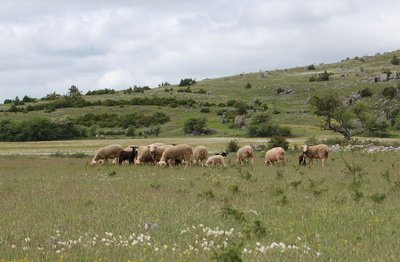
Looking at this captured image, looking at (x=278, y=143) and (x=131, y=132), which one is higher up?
(x=278, y=143)

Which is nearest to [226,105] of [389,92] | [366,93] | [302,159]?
[366,93]

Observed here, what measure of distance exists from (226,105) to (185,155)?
64164mm

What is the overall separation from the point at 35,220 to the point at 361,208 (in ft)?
23.4

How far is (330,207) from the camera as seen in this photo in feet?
42.5

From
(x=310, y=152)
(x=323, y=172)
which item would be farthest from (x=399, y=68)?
(x=323, y=172)

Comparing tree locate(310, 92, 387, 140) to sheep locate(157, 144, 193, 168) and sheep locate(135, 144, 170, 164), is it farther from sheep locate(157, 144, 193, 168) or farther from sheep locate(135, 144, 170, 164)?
sheep locate(157, 144, 193, 168)

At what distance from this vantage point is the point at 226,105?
308ft

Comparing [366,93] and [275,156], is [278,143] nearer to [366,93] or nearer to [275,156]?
[275,156]

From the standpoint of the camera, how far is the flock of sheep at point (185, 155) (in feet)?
99.2

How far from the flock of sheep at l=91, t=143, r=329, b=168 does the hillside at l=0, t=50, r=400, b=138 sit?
36529 millimetres

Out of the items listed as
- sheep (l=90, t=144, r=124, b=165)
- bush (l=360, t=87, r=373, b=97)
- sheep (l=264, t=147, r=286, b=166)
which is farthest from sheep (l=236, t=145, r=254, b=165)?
bush (l=360, t=87, r=373, b=97)

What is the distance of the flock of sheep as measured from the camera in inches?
1191

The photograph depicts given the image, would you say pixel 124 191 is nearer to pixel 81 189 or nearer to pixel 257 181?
pixel 81 189

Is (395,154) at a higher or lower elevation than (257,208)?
lower
